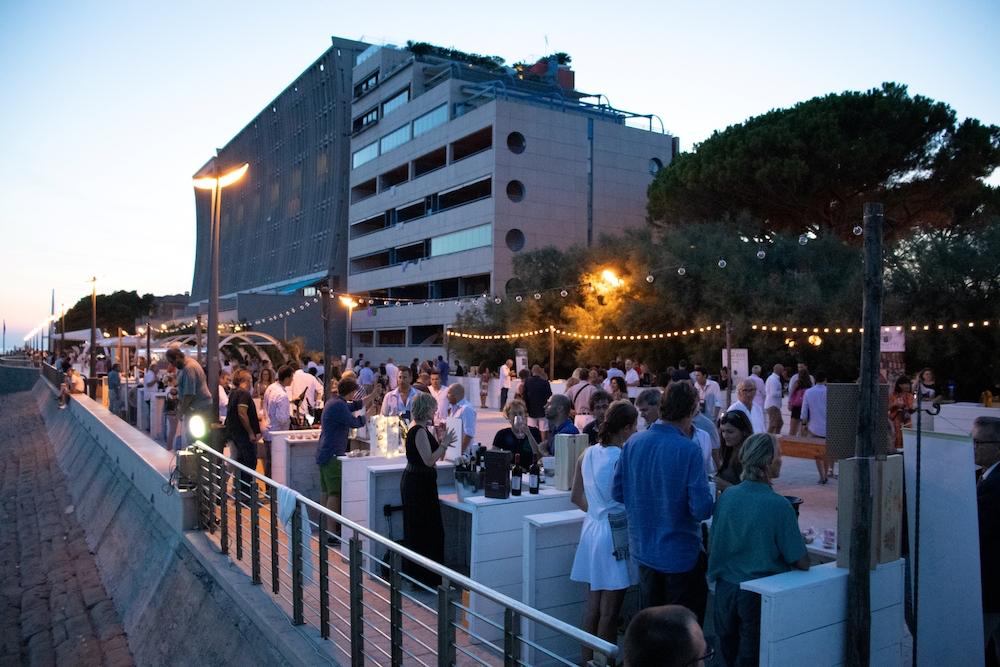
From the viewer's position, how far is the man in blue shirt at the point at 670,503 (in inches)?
151

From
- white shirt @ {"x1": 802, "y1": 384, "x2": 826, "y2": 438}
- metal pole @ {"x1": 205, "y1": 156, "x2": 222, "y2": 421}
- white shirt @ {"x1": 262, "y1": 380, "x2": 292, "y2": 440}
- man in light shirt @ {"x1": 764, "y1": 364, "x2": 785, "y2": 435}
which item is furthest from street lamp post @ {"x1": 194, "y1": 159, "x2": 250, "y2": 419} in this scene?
man in light shirt @ {"x1": 764, "y1": 364, "x2": 785, "y2": 435}

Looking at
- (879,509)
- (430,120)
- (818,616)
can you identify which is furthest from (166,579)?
(430,120)

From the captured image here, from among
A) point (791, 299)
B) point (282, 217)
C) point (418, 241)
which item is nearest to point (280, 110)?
point (282, 217)

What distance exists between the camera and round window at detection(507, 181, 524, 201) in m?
39.7

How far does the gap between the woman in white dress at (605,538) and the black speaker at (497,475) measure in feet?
2.96

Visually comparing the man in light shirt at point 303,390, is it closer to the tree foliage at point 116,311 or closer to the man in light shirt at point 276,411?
A: the man in light shirt at point 276,411

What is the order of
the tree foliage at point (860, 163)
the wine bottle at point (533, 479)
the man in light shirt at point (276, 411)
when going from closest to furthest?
the wine bottle at point (533, 479) → the man in light shirt at point (276, 411) → the tree foliage at point (860, 163)

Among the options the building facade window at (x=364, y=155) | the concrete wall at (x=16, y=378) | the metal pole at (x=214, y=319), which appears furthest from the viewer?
the concrete wall at (x=16, y=378)

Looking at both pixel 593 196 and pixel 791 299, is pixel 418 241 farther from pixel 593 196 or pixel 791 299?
pixel 791 299

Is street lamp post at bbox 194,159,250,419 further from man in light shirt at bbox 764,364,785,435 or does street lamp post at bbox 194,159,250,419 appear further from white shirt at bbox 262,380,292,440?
man in light shirt at bbox 764,364,785,435

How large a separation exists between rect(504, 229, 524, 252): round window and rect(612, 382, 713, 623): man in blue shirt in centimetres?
3575

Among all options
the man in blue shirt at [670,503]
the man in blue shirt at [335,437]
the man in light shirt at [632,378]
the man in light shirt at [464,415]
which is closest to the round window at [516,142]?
the man in light shirt at [632,378]

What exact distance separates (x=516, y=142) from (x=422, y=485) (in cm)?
3574

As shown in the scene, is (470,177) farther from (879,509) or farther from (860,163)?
(879,509)
